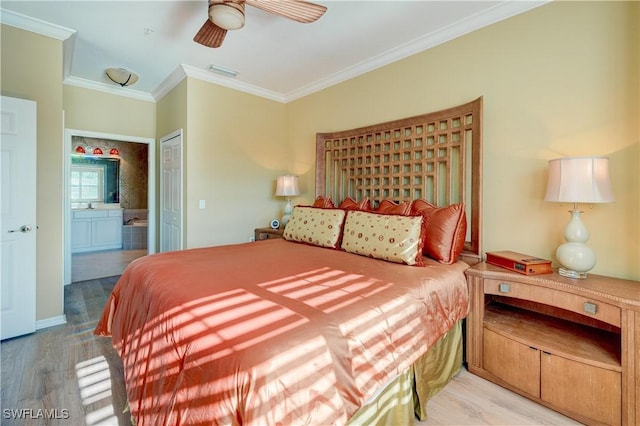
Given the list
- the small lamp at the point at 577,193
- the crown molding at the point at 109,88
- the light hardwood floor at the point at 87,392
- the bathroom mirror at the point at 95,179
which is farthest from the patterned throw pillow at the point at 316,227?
the bathroom mirror at the point at 95,179

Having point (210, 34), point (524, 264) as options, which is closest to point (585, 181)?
point (524, 264)

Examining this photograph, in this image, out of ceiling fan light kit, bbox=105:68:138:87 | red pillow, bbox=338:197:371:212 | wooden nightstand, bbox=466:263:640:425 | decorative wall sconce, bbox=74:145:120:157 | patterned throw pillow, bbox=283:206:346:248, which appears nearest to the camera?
wooden nightstand, bbox=466:263:640:425

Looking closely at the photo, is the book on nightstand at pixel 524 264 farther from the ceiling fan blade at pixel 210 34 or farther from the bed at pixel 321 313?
the ceiling fan blade at pixel 210 34

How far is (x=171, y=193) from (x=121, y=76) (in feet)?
4.96

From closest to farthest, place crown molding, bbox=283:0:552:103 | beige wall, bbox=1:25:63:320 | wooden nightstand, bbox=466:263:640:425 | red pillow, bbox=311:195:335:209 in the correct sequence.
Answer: wooden nightstand, bbox=466:263:640:425
crown molding, bbox=283:0:552:103
beige wall, bbox=1:25:63:320
red pillow, bbox=311:195:335:209

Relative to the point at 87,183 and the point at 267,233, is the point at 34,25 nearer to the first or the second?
the point at 267,233

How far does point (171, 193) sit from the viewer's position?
393 cm

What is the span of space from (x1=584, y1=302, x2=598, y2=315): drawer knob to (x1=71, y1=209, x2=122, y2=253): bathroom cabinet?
7948 millimetres

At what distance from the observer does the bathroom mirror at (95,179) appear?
6.71m

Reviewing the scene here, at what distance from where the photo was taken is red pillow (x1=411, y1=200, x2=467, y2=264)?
7.07 ft

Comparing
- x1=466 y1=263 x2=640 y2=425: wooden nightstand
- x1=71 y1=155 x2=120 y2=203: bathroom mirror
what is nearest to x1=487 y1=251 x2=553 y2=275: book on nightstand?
x1=466 y1=263 x2=640 y2=425: wooden nightstand

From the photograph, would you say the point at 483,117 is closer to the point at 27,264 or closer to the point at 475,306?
the point at 475,306

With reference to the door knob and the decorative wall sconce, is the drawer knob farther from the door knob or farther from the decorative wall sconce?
the decorative wall sconce

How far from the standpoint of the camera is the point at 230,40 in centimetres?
281
